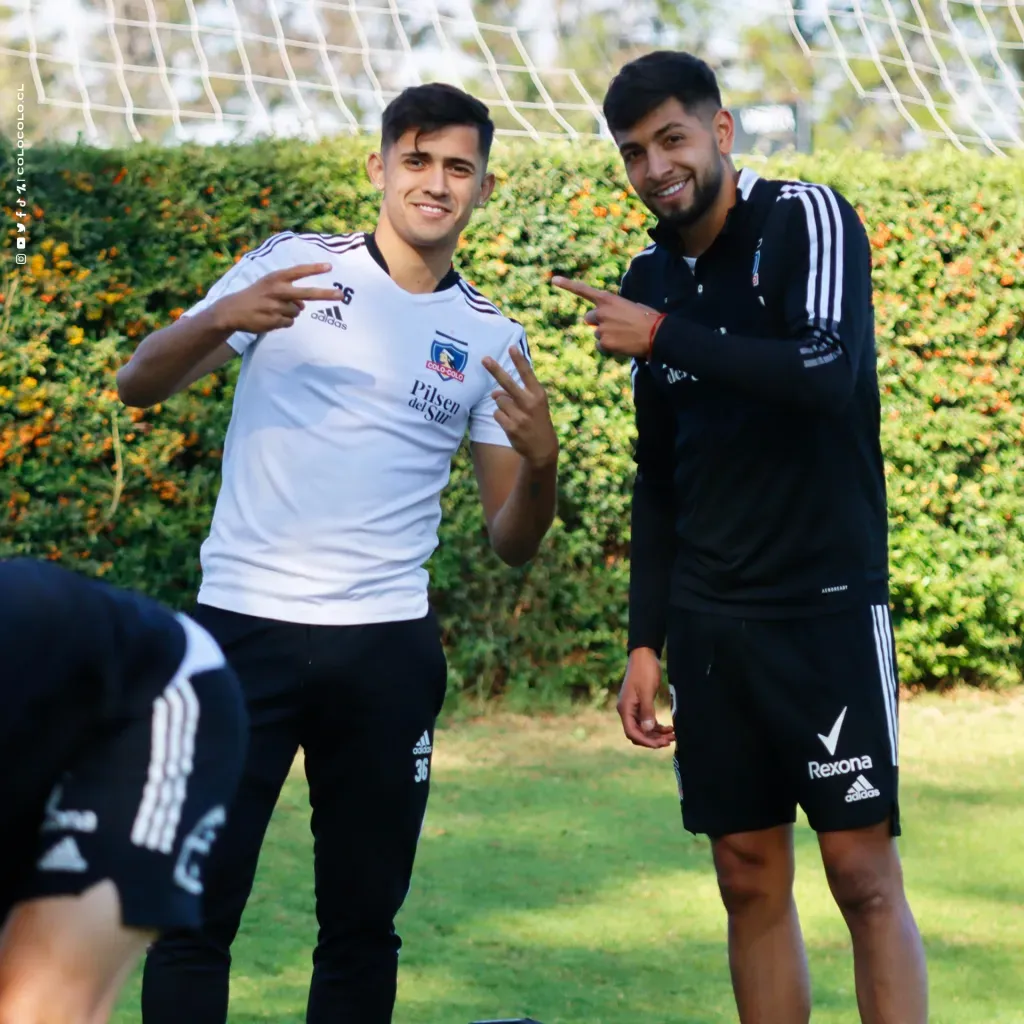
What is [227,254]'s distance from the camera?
334 inches

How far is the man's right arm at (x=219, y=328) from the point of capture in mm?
3725

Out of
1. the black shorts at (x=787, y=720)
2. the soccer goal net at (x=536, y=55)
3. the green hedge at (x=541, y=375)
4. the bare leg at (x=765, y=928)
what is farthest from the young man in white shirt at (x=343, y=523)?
the soccer goal net at (x=536, y=55)

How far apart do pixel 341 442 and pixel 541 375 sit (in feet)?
17.0

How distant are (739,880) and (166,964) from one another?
4.40ft

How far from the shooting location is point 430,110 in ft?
13.4

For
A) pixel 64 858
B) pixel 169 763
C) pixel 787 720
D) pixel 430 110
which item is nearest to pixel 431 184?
pixel 430 110

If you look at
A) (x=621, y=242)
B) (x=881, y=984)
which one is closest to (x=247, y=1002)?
(x=881, y=984)

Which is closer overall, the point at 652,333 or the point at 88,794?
the point at 88,794

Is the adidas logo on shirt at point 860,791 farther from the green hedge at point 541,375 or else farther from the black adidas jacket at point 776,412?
the green hedge at point 541,375

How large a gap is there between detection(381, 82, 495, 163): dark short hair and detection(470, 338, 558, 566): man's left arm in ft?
1.87

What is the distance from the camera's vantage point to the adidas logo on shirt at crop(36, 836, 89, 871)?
6.17 ft

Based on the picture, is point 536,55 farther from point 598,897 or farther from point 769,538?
point 769,538

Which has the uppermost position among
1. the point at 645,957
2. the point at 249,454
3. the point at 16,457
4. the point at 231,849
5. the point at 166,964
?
the point at 16,457

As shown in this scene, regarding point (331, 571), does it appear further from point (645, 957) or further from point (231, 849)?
point (645, 957)
